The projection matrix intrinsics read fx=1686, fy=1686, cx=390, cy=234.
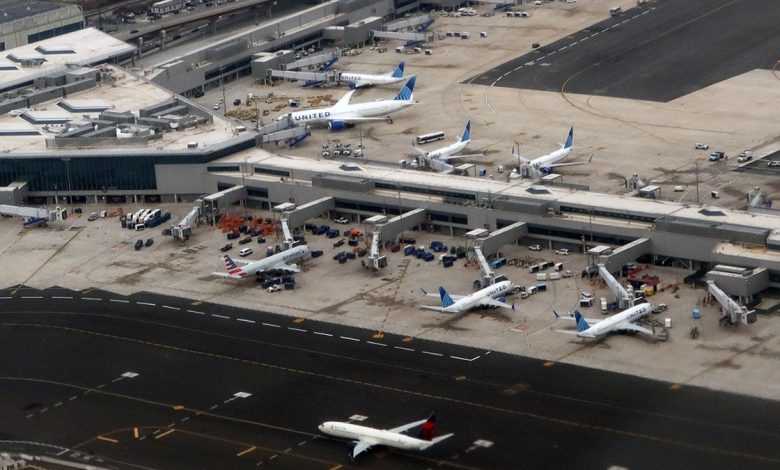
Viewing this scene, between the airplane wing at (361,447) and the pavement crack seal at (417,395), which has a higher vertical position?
the airplane wing at (361,447)

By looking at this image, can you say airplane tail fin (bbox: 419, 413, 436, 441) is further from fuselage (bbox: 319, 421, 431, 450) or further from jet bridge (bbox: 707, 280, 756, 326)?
jet bridge (bbox: 707, 280, 756, 326)

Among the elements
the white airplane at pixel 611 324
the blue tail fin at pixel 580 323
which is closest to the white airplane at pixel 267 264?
the white airplane at pixel 611 324

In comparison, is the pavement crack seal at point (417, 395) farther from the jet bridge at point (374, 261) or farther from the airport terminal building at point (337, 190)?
the airport terminal building at point (337, 190)

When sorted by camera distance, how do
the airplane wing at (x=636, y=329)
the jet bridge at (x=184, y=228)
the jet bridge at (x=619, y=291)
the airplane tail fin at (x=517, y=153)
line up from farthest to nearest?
the airplane tail fin at (x=517, y=153) → the jet bridge at (x=184, y=228) → the jet bridge at (x=619, y=291) → the airplane wing at (x=636, y=329)

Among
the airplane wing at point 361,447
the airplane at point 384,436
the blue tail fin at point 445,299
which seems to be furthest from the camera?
the blue tail fin at point 445,299

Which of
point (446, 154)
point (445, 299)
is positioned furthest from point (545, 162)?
point (445, 299)

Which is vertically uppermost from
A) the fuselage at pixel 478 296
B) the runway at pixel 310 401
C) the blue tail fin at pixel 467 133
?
the blue tail fin at pixel 467 133

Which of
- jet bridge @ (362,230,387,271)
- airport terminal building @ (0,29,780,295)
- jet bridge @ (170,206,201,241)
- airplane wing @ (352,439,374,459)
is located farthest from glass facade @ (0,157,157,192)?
airplane wing @ (352,439,374,459)

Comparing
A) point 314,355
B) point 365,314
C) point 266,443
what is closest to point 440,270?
point 365,314
